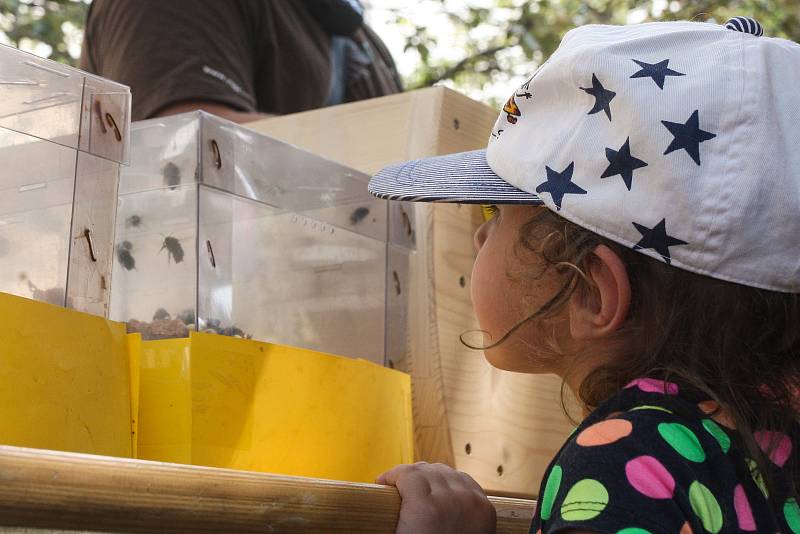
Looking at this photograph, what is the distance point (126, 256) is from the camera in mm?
1209

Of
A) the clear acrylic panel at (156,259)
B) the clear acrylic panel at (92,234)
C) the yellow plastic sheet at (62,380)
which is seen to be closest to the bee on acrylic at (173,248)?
the clear acrylic panel at (156,259)

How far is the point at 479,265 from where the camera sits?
3.52 feet

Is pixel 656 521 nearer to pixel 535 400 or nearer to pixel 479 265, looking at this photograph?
pixel 479 265

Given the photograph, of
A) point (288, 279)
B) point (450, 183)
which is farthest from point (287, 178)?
point (450, 183)

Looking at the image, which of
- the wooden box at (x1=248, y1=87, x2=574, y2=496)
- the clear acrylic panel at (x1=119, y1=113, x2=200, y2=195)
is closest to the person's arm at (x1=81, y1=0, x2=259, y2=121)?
the wooden box at (x1=248, y1=87, x2=574, y2=496)

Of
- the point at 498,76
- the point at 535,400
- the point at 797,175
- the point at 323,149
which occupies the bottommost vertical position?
the point at 498,76

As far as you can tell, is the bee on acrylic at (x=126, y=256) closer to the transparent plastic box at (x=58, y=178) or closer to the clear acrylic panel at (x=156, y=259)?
the clear acrylic panel at (x=156, y=259)

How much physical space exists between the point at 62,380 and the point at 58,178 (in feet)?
0.79

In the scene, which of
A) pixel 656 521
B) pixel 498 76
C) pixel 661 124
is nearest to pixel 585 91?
pixel 661 124

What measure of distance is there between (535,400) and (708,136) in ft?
2.19

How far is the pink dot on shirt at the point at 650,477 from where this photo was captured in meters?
0.74

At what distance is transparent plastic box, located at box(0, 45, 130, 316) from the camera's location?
93 cm

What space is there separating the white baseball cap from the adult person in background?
Result: 88 centimetres

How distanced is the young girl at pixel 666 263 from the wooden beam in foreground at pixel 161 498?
0.38 ft
